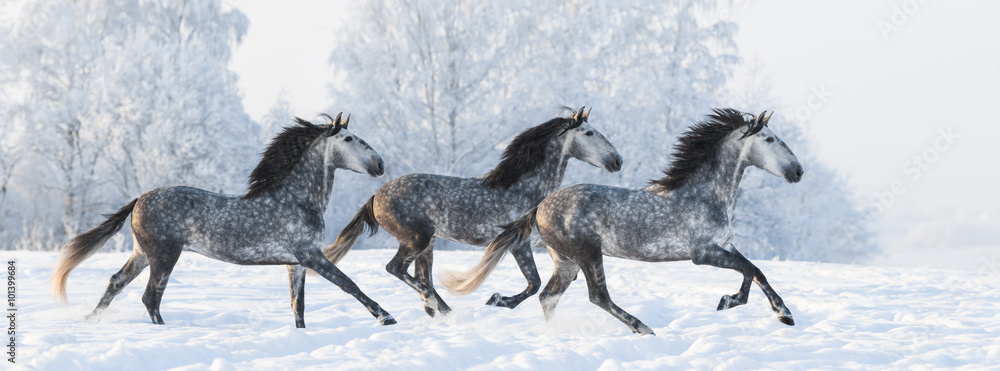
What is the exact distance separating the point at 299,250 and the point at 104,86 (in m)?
21.4

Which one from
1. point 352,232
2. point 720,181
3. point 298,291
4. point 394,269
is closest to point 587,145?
point 720,181

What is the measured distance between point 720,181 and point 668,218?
2.14ft

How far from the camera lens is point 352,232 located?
8.69 metres

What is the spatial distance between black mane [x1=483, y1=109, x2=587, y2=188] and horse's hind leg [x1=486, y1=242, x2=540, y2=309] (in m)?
0.66

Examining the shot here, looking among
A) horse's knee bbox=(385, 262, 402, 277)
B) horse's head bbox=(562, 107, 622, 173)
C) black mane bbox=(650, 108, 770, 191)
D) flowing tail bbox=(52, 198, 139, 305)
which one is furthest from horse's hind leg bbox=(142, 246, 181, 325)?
black mane bbox=(650, 108, 770, 191)

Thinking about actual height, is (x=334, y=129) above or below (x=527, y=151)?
below

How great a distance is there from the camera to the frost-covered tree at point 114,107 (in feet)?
80.3

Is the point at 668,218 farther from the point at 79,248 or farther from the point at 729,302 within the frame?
the point at 79,248

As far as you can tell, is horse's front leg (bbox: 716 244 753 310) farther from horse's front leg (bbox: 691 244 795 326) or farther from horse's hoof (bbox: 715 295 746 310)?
horse's front leg (bbox: 691 244 795 326)

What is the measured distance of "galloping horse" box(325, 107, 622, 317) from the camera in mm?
8195

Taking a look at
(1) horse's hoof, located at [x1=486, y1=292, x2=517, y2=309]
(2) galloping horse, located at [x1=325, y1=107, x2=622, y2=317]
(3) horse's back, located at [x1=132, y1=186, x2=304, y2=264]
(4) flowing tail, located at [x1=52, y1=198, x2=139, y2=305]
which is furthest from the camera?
(1) horse's hoof, located at [x1=486, y1=292, x2=517, y2=309]

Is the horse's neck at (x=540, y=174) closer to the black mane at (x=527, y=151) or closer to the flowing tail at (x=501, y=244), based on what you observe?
the black mane at (x=527, y=151)

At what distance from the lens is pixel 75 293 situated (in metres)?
9.80

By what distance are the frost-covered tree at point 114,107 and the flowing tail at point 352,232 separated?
16.7m
